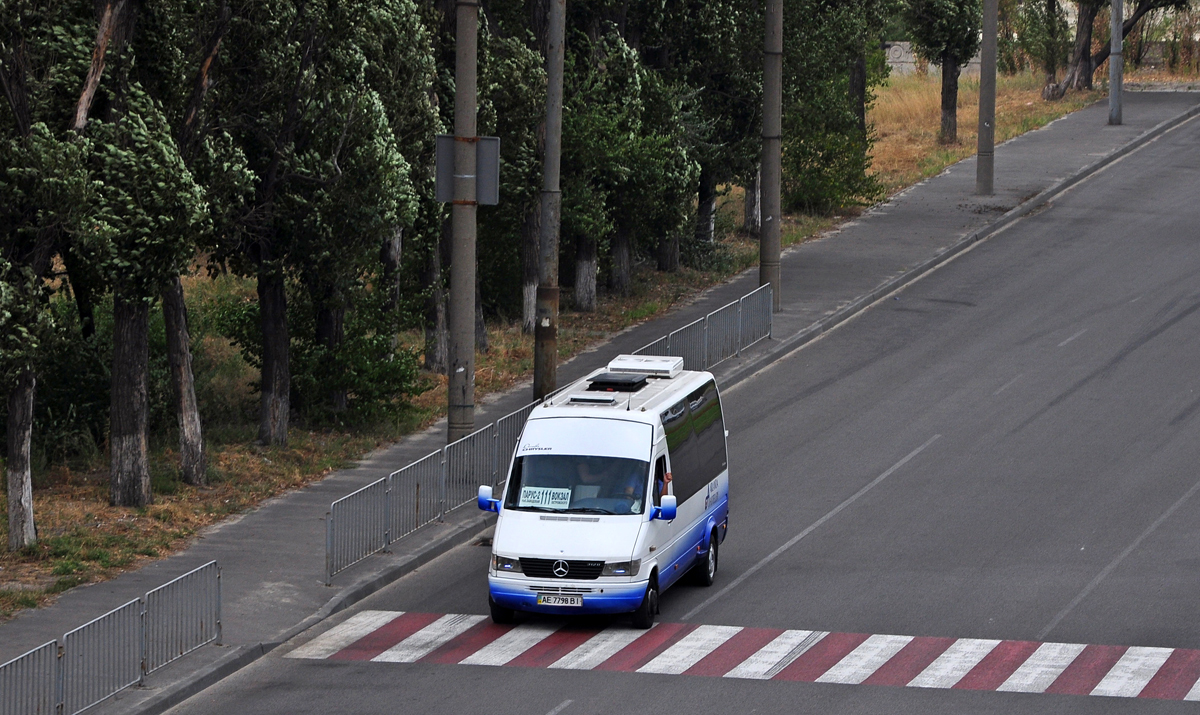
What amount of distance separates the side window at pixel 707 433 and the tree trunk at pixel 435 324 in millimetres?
10410

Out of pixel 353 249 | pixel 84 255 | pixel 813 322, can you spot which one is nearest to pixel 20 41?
pixel 84 255

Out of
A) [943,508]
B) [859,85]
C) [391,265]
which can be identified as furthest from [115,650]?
[859,85]

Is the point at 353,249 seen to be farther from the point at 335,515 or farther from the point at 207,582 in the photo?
the point at 207,582

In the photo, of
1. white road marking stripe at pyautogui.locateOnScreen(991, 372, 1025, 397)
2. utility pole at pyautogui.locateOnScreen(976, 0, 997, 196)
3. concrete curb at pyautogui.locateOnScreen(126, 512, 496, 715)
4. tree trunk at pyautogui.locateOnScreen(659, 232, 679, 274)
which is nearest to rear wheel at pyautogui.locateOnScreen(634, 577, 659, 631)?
concrete curb at pyautogui.locateOnScreen(126, 512, 496, 715)

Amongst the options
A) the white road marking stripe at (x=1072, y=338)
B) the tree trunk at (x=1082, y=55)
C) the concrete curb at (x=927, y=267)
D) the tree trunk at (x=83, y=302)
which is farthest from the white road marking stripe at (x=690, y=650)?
the tree trunk at (x=1082, y=55)

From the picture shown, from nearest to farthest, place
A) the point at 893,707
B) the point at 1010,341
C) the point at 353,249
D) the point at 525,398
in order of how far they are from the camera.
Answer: the point at 893,707 < the point at 353,249 < the point at 525,398 < the point at 1010,341

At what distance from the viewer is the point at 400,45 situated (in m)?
24.5

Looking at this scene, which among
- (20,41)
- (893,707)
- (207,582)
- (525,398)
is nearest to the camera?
(893,707)

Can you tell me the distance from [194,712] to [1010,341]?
21258 millimetres

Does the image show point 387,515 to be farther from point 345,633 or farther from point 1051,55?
point 1051,55

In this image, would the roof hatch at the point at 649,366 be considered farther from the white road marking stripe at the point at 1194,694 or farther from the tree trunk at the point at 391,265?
the white road marking stripe at the point at 1194,694

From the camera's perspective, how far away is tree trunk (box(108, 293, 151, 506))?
2134 centimetres

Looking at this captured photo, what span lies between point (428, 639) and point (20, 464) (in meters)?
6.07

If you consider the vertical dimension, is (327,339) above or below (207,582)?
above
